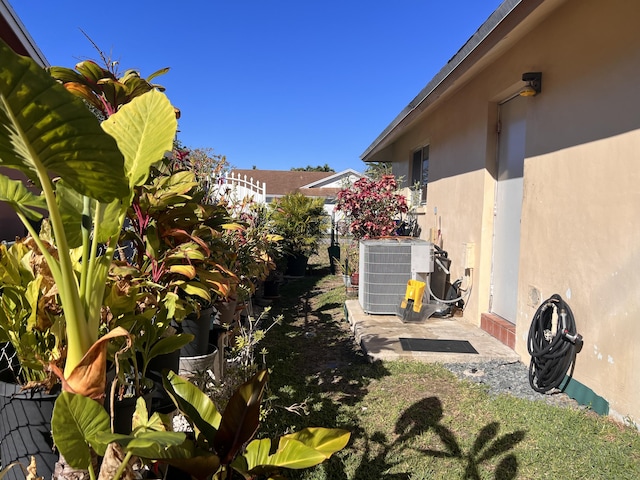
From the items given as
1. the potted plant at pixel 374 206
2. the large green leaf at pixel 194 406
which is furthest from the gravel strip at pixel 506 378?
the potted plant at pixel 374 206

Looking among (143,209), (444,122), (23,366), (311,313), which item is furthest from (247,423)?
(444,122)

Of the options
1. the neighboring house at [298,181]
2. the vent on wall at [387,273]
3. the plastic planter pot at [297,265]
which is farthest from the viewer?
the neighboring house at [298,181]

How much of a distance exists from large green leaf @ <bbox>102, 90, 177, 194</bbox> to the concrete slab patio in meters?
3.74

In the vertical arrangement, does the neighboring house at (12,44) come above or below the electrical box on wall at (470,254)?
above

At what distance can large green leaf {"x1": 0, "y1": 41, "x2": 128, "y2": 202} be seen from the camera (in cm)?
102

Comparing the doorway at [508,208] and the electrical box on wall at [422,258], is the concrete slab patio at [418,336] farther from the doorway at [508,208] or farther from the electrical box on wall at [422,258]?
the electrical box on wall at [422,258]

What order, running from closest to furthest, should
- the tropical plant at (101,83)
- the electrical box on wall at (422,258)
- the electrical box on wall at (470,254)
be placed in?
the tropical plant at (101,83) → the electrical box on wall at (470,254) → the electrical box on wall at (422,258)

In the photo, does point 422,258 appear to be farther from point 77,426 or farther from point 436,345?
point 77,426

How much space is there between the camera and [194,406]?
1.75 metres

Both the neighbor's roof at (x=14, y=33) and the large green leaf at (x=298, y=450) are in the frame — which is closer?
the large green leaf at (x=298, y=450)

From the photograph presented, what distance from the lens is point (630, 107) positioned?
→ 324 cm

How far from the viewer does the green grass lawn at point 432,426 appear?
9.09 feet

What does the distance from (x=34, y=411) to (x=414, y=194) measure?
9250 mm

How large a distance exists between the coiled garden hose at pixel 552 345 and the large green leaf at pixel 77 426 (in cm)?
377
